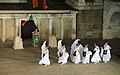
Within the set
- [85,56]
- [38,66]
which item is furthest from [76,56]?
[38,66]

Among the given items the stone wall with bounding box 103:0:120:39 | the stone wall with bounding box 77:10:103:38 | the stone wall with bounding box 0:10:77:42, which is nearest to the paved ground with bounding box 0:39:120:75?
the stone wall with bounding box 0:10:77:42

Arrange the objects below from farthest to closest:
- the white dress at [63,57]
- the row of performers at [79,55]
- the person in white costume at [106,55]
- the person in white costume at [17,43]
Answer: the person in white costume at [17,43] < the person in white costume at [106,55] < the white dress at [63,57] < the row of performers at [79,55]

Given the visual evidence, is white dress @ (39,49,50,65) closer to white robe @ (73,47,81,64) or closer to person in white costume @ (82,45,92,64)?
white robe @ (73,47,81,64)

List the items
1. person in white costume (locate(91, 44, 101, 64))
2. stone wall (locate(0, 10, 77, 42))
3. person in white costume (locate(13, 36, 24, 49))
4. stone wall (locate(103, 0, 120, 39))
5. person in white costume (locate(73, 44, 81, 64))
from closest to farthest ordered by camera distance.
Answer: person in white costume (locate(73, 44, 81, 64)) < person in white costume (locate(91, 44, 101, 64)) < person in white costume (locate(13, 36, 24, 49)) < stone wall (locate(103, 0, 120, 39)) < stone wall (locate(0, 10, 77, 42))

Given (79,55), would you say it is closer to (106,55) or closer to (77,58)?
(77,58)

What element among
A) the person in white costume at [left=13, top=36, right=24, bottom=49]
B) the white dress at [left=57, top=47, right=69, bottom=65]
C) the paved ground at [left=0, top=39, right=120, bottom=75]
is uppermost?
the person in white costume at [left=13, top=36, right=24, bottom=49]

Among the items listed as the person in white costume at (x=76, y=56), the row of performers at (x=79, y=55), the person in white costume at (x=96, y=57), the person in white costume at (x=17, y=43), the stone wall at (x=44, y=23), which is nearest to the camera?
the row of performers at (x=79, y=55)

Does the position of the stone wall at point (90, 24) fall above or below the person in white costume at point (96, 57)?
above

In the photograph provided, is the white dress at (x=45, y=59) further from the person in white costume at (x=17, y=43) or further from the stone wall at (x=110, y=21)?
the stone wall at (x=110, y=21)

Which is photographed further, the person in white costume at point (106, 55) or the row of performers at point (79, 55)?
the person in white costume at point (106, 55)

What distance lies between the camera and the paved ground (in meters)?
23.1

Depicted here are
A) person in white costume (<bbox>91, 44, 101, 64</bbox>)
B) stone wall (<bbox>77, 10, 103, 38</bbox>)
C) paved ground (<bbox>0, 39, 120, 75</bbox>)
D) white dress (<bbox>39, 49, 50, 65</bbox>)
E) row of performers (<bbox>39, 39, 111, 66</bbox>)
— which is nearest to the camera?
paved ground (<bbox>0, 39, 120, 75</bbox>)

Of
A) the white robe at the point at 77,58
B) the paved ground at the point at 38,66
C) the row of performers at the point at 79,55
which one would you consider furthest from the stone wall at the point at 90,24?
the white robe at the point at 77,58

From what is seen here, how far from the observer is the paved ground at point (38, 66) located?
2311cm
